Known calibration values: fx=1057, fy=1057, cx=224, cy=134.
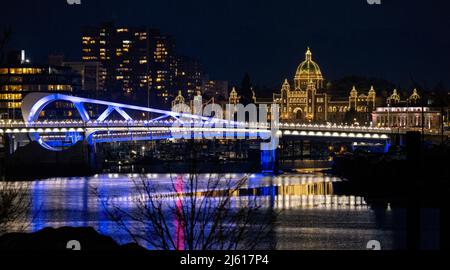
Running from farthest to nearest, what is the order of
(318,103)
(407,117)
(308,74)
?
1. (308,74)
2. (318,103)
3. (407,117)

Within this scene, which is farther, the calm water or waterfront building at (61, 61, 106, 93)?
waterfront building at (61, 61, 106, 93)

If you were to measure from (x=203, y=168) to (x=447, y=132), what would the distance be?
15.9 meters

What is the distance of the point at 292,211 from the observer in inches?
1236

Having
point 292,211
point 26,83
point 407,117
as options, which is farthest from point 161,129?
point 407,117

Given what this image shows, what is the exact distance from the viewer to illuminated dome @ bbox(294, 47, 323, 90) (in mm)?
124744

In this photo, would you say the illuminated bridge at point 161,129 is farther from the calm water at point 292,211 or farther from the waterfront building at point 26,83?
the waterfront building at point 26,83

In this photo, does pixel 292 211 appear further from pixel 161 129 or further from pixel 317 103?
pixel 317 103

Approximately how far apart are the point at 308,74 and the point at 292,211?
310 ft

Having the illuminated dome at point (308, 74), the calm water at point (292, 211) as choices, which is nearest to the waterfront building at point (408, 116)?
the illuminated dome at point (308, 74)

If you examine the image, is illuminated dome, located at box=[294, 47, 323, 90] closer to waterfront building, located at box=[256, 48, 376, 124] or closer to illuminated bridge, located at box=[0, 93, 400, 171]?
waterfront building, located at box=[256, 48, 376, 124]

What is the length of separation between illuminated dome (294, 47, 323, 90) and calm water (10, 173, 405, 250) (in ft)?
253

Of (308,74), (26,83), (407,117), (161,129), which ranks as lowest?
(161,129)

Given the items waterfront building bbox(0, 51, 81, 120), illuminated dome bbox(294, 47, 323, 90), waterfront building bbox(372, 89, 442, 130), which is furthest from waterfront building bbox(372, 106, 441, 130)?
waterfront building bbox(0, 51, 81, 120)

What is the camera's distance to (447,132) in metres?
64.3
